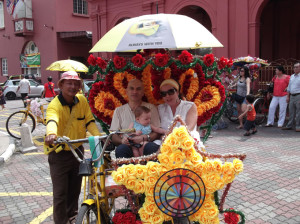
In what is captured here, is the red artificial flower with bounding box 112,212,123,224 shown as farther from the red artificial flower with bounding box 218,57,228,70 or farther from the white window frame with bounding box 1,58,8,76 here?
the white window frame with bounding box 1,58,8,76

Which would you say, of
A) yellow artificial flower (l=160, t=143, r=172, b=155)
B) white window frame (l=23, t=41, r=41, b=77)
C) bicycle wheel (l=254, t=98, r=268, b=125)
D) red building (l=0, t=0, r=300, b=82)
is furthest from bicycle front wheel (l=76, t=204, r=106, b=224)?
white window frame (l=23, t=41, r=41, b=77)

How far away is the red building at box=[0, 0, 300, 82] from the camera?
41.4ft

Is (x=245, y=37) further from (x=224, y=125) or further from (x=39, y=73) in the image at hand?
(x=39, y=73)

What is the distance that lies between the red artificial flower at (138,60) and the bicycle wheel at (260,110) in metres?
7.81

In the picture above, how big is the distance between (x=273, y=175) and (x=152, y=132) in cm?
300

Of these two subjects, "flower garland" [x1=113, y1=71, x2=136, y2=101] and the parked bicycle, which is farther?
the parked bicycle

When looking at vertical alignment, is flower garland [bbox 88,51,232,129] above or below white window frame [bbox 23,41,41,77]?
below

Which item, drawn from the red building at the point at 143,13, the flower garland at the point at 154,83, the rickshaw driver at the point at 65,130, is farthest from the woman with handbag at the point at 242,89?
the rickshaw driver at the point at 65,130

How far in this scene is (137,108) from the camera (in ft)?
11.9

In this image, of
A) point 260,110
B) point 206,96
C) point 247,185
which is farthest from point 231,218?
point 260,110

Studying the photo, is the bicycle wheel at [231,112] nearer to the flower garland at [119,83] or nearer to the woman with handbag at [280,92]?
the woman with handbag at [280,92]

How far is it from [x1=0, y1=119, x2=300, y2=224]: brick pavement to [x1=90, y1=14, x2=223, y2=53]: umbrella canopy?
2.35m

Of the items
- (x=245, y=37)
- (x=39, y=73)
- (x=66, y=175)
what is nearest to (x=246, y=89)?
(x=245, y=37)

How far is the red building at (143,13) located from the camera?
12.6 m
